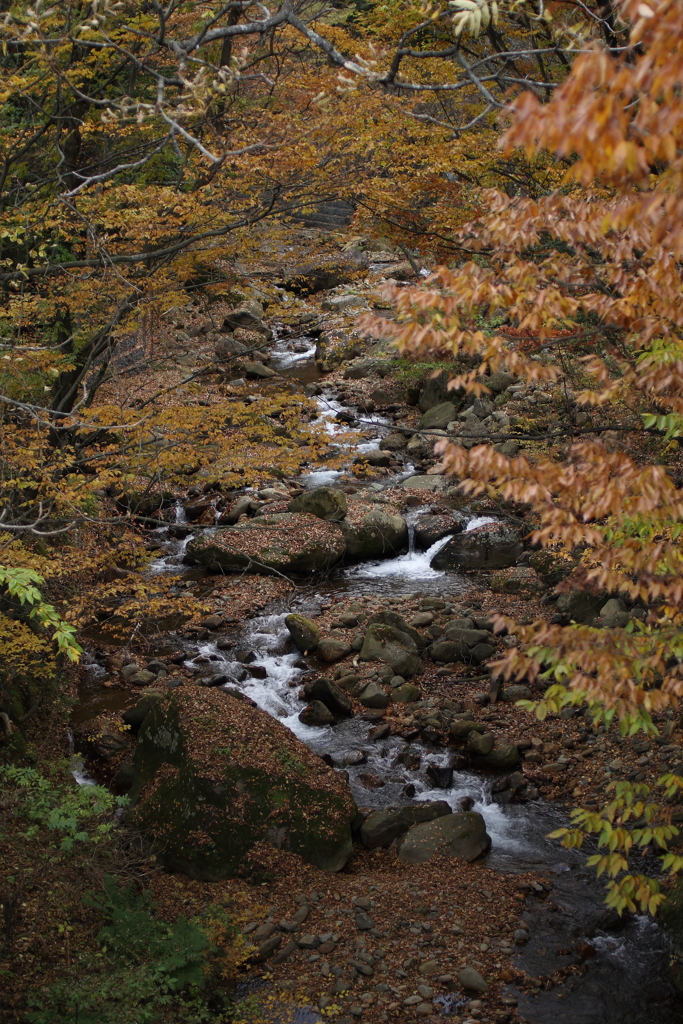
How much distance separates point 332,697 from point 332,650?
4.28ft

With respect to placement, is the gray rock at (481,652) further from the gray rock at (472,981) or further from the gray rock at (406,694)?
the gray rock at (472,981)

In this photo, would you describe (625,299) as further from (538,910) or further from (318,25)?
(318,25)

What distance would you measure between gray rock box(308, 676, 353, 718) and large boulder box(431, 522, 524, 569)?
4.58m

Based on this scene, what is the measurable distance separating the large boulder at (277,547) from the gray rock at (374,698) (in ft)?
12.5

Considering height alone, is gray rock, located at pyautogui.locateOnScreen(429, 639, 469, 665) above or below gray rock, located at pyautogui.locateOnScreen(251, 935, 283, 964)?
below

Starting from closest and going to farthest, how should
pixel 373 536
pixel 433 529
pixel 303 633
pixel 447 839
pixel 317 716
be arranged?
1. pixel 447 839
2. pixel 317 716
3. pixel 303 633
4. pixel 373 536
5. pixel 433 529

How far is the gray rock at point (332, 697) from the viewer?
1038cm

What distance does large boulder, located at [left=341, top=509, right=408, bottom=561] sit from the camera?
574 inches

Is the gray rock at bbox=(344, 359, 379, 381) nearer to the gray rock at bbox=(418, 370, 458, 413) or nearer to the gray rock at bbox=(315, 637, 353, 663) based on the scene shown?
the gray rock at bbox=(418, 370, 458, 413)

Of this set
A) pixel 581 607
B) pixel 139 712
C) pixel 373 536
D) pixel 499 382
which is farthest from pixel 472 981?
pixel 499 382

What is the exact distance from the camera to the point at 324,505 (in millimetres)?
14758

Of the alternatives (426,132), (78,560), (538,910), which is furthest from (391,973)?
(426,132)

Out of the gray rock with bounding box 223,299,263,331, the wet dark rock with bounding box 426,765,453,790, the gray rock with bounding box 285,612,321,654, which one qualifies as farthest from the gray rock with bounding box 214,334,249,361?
the wet dark rock with bounding box 426,765,453,790

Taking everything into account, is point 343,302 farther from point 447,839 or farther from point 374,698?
point 447,839
